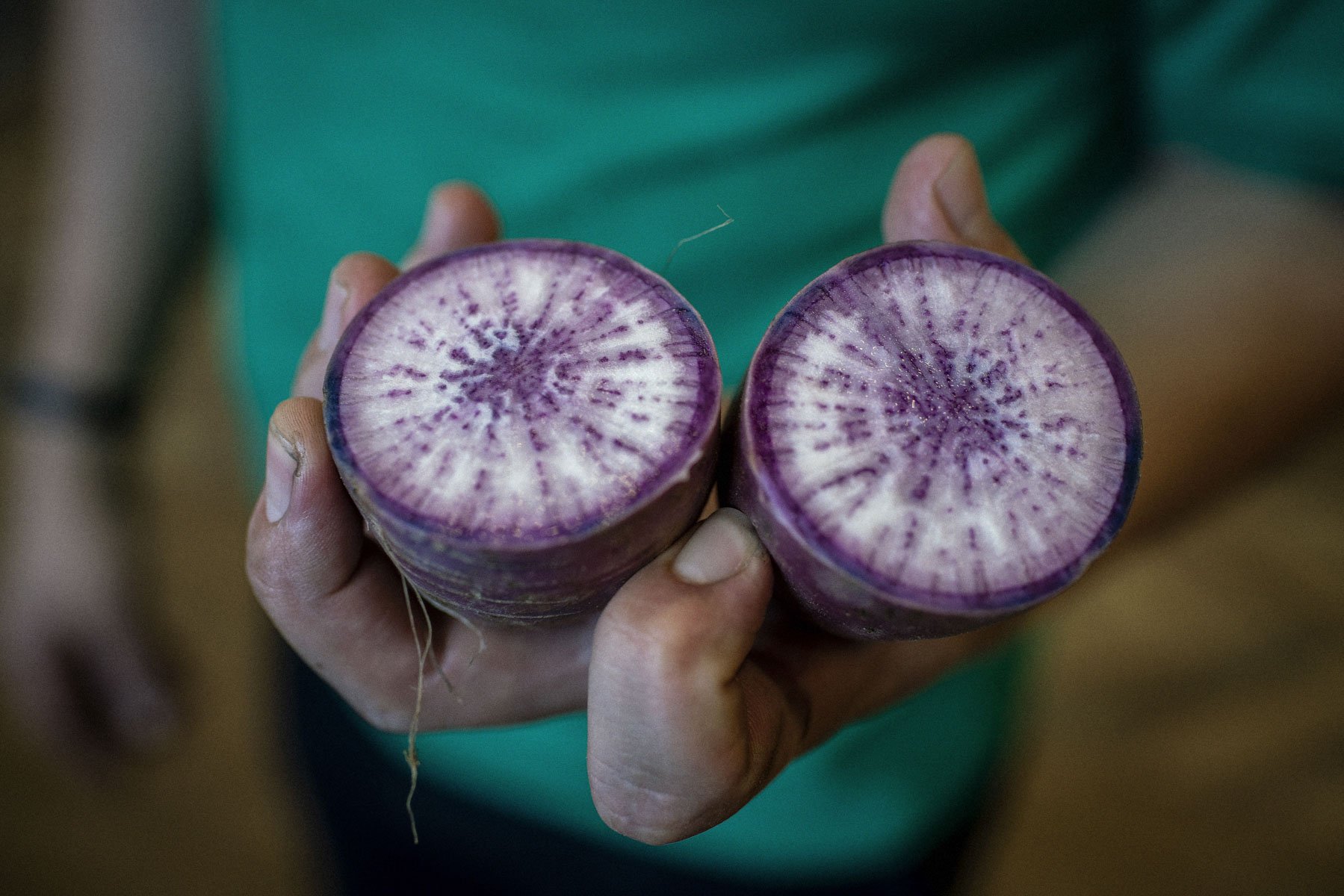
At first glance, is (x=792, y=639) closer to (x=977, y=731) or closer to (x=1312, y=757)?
(x=977, y=731)

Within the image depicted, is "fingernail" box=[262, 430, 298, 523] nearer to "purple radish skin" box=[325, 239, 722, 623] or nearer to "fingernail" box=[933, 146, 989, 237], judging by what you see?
"purple radish skin" box=[325, 239, 722, 623]

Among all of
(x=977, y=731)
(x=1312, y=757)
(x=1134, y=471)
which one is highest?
(x=1134, y=471)

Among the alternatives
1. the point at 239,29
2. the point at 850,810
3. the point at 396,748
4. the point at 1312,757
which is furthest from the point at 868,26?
the point at 1312,757

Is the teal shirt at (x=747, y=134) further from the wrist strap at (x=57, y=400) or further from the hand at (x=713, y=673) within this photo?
the wrist strap at (x=57, y=400)

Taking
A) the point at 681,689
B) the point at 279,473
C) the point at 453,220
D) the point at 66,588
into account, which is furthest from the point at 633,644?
the point at 66,588

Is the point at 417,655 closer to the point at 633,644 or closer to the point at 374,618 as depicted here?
the point at 374,618

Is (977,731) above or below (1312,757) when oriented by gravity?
above
